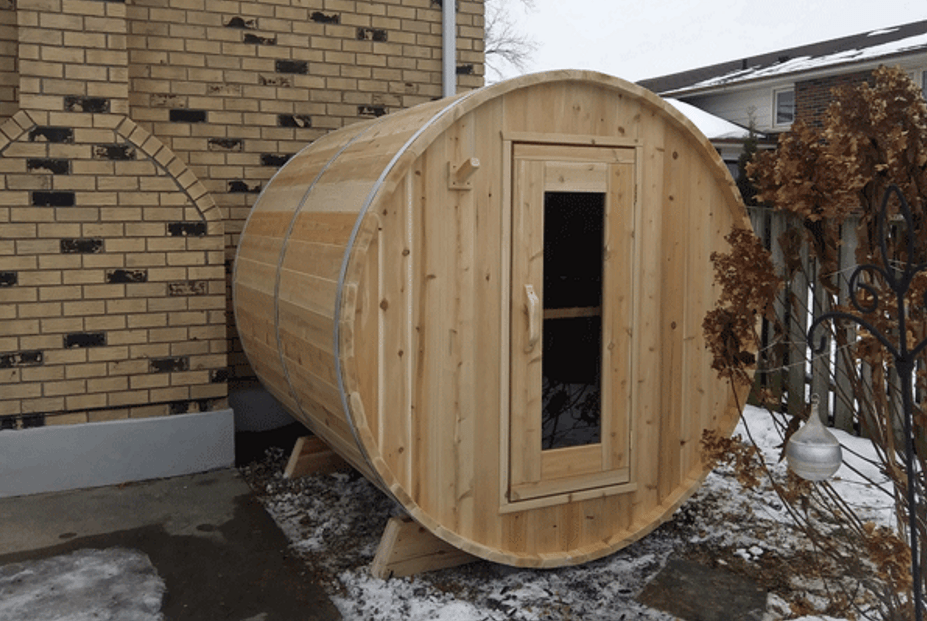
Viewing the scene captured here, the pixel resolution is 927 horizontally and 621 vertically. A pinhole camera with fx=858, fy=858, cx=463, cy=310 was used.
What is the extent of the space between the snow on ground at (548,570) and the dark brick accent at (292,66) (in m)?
2.80

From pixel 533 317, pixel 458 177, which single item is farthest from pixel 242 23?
pixel 533 317

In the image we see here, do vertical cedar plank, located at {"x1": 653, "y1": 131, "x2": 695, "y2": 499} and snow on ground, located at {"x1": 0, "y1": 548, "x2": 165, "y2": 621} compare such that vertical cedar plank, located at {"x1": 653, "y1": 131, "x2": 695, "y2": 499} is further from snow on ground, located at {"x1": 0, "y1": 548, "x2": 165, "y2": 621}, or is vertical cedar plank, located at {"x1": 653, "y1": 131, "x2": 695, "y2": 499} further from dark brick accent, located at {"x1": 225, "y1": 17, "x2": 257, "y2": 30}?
dark brick accent, located at {"x1": 225, "y1": 17, "x2": 257, "y2": 30}

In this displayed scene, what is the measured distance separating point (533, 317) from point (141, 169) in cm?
284

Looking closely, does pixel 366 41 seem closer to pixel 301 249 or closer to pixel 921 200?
pixel 301 249

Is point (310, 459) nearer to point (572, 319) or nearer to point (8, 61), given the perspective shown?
point (572, 319)

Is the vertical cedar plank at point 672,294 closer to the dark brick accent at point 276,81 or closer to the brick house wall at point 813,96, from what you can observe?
the dark brick accent at point 276,81

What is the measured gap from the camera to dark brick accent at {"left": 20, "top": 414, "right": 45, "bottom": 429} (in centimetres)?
515

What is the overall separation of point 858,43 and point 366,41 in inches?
647

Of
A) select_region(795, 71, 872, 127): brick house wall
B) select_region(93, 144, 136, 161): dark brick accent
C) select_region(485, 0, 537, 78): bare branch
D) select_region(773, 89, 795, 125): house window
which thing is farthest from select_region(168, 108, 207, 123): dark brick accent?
select_region(485, 0, 537, 78): bare branch

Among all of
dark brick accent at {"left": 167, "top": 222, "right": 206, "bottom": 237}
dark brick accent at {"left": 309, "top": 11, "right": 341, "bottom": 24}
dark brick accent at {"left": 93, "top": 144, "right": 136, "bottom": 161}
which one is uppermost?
dark brick accent at {"left": 309, "top": 11, "right": 341, "bottom": 24}

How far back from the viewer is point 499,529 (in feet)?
13.3

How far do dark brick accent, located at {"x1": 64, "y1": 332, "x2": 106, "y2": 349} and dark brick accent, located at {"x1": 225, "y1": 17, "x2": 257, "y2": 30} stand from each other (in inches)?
89.0

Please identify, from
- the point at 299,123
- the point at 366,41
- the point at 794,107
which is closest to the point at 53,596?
the point at 299,123

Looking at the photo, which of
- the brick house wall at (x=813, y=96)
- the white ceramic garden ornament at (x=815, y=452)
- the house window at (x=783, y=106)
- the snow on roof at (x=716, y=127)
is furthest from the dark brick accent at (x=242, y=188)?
the house window at (x=783, y=106)
